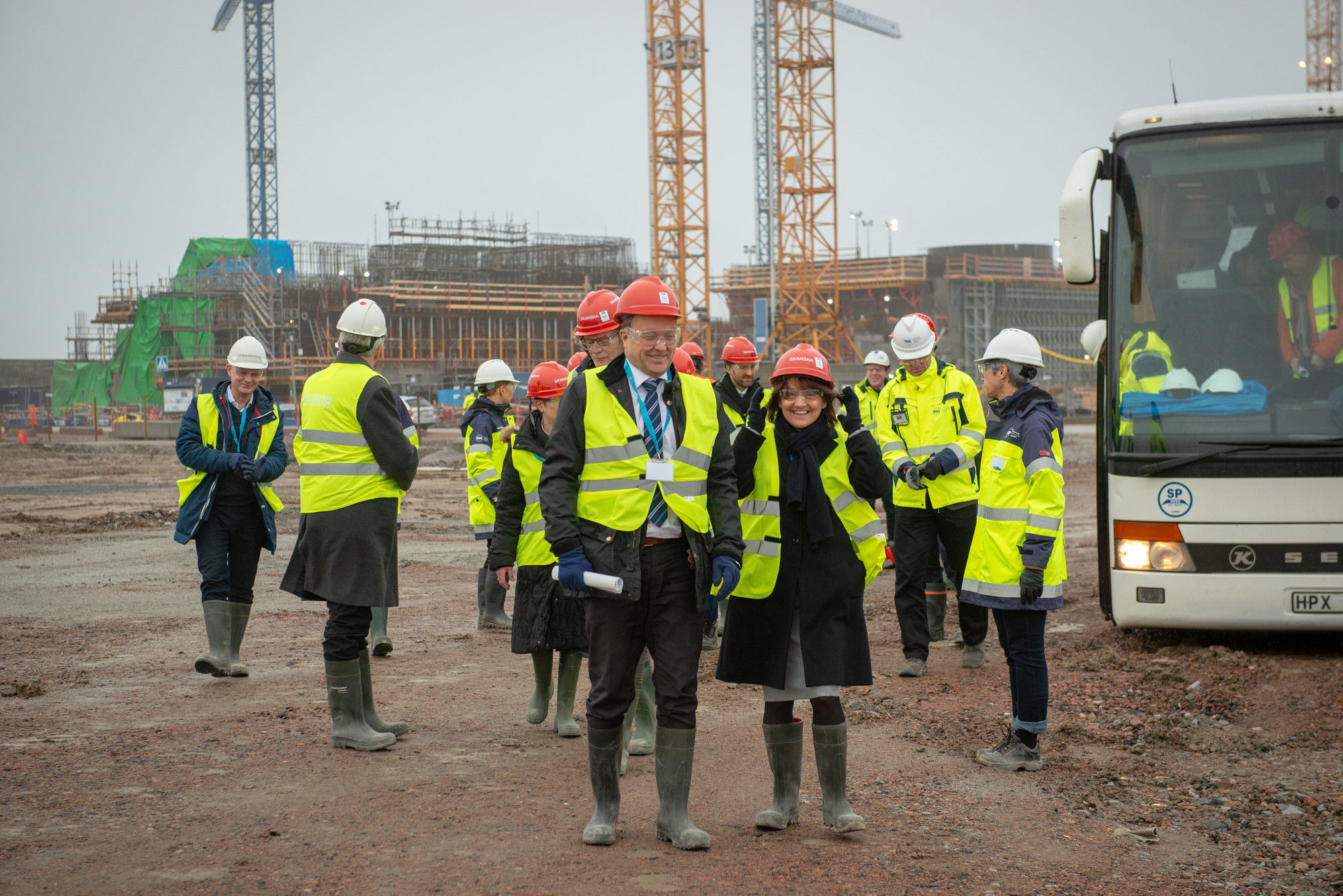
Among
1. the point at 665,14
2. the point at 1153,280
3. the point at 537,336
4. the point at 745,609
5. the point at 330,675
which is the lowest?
the point at 330,675

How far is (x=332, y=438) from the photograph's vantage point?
6008 millimetres

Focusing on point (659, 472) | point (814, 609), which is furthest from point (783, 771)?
point (659, 472)

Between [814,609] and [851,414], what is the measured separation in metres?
0.77

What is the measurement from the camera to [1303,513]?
6.97 meters

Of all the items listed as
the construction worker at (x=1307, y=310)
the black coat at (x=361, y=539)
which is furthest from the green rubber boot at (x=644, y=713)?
the construction worker at (x=1307, y=310)

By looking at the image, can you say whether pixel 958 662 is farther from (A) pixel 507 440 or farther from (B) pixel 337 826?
(B) pixel 337 826

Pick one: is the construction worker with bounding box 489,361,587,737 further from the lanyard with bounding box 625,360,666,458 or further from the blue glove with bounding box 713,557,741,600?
the blue glove with bounding box 713,557,741,600

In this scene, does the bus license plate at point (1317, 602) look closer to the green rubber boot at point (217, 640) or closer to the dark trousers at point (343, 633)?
the dark trousers at point (343, 633)

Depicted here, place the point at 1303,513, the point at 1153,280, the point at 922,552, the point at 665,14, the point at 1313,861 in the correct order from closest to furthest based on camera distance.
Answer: the point at 1313,861, the point at 1303,513, the point at 1153,280, the point at 922,552, the point at 665,14

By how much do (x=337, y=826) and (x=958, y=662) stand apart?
4723 mm

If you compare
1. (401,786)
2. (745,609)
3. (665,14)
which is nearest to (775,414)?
(745,609)

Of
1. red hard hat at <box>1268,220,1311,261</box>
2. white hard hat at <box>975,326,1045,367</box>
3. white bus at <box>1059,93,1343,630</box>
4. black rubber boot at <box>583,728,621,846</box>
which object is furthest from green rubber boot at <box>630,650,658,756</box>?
red hard hat at <box>1268,220,1311,261</box>

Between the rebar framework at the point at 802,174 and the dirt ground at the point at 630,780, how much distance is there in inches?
2061

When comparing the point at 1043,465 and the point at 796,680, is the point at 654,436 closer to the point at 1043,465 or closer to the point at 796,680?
the point at 796,680
